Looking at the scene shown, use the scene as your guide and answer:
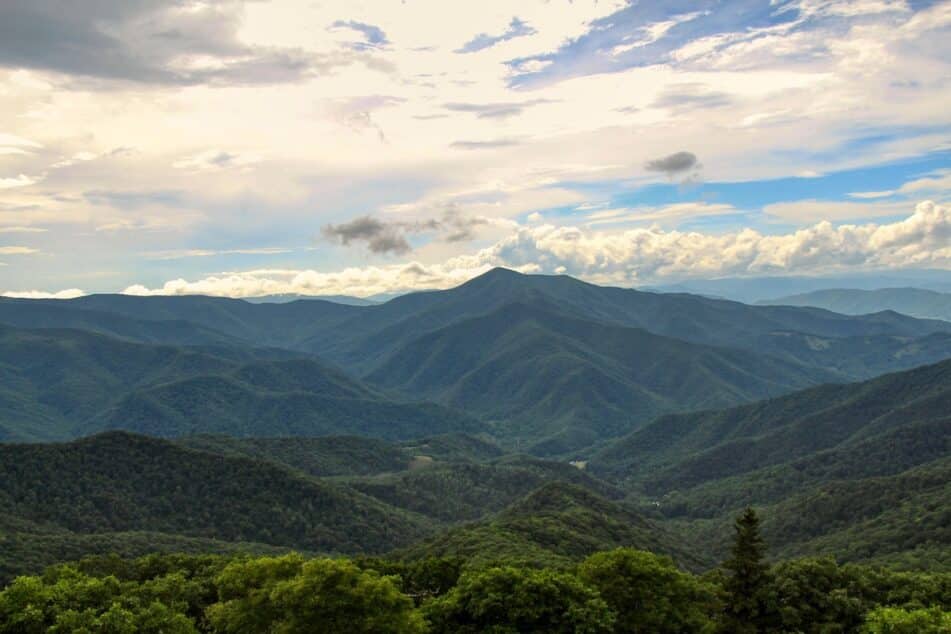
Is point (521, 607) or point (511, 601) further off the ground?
point (511, 601)

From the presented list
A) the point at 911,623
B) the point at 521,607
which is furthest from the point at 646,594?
the point at 911,623

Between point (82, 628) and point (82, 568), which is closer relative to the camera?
point (82, 628)

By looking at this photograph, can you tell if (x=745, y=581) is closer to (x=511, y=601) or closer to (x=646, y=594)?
Result: (x=646, y=594)

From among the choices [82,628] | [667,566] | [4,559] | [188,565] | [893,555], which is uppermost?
[82,628]

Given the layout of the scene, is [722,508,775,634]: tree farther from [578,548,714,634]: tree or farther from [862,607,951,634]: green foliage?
[862,607,951,634]: green foliage

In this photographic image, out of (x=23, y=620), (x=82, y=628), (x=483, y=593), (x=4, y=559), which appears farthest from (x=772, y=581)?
(x=4, y=559)

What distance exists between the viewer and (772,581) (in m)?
83.5

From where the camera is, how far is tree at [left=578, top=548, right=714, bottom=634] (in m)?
75.0

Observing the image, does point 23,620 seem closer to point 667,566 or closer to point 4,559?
point 667,566

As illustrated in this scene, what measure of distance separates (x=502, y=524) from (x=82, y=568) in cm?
10481

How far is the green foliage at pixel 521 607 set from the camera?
68188mm

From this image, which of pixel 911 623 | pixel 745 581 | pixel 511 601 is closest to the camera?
pixel 911 623

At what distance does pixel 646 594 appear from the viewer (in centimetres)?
7700

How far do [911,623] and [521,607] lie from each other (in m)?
35.6
